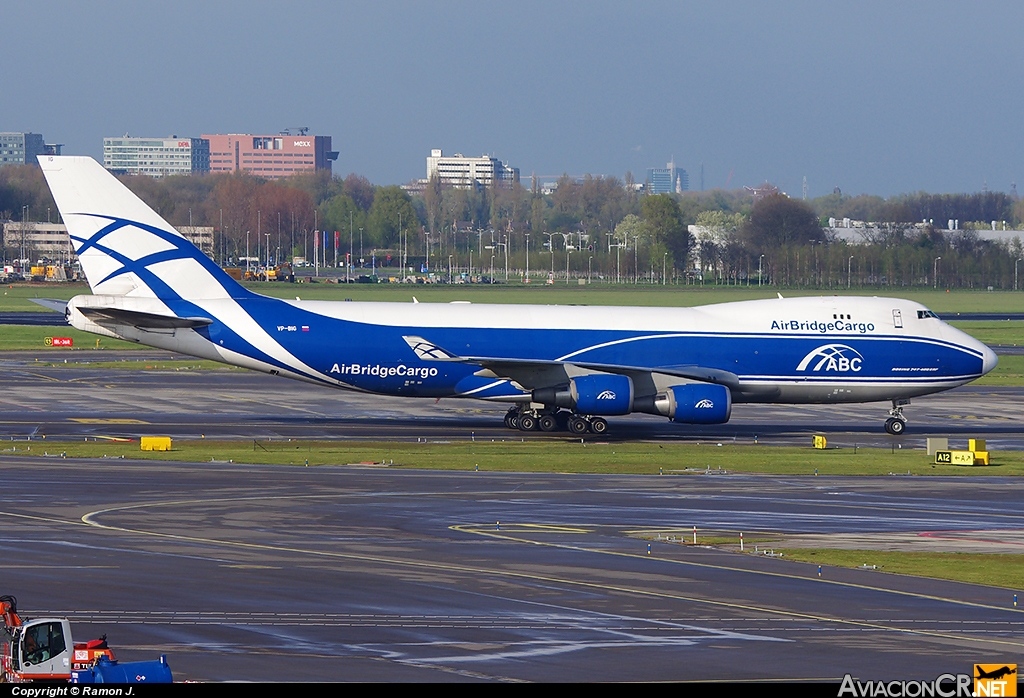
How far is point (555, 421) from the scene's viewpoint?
4716cm

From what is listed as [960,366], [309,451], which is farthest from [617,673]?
[960,366]

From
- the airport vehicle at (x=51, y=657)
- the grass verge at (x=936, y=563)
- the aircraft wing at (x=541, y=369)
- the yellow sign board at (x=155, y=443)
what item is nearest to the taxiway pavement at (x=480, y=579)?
the grass verge at (x=936, y=563)

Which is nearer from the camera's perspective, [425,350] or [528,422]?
[425,350]

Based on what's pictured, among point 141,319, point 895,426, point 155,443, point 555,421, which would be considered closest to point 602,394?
point 555,421

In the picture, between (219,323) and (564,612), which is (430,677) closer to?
(564,612)

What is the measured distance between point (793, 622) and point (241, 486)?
17356 millimetres

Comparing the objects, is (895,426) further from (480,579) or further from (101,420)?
(480,579)

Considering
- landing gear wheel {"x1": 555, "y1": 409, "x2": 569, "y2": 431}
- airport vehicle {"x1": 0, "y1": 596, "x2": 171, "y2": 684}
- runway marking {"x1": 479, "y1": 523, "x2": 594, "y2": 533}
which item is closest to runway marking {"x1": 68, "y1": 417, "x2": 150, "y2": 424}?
landing gear wheel {"x1": 555, "y1": 409, "x2": 569, "y2": 431}

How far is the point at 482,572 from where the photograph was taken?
2381 centimetres

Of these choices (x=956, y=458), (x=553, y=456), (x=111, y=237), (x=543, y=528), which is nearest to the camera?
(x=543, y=528)

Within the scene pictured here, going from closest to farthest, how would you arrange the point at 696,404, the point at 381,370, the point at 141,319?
the point at 141,319 → the point at 696,404 → the point at 381,370

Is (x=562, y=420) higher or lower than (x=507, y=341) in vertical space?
lower

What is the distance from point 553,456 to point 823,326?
13.2m

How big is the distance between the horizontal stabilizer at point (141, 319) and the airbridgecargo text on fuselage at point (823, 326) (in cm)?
2013
